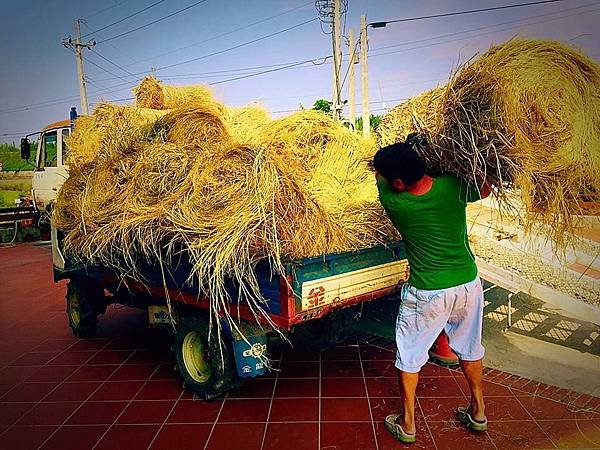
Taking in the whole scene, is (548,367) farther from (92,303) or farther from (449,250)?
(92,303)

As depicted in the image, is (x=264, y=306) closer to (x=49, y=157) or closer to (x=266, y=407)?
(x=266, y=407)

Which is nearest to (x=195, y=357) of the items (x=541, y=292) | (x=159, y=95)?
(x=541, y=292)

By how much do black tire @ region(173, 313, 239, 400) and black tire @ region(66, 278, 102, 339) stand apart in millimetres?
1650

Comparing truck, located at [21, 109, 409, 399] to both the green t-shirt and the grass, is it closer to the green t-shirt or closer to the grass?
the green t-shirt

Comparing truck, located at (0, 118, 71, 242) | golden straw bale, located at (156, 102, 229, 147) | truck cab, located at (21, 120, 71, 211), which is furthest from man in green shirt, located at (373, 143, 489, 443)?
truck cab, located at (21, 120, 71, 211)

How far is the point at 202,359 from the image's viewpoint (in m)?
3.76

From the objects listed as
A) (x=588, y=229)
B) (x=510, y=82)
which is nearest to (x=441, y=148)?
(x=510, y=82)

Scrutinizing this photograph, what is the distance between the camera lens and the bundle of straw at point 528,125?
8.07 feet

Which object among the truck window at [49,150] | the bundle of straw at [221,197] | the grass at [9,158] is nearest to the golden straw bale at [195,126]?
the bundle of straw at [221,197]

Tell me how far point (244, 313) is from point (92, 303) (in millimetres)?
2546

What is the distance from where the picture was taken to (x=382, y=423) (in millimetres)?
3158

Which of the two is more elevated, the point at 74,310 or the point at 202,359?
the point at 74,310

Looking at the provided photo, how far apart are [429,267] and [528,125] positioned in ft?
2.87

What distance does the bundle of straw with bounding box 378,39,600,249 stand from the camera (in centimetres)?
246
